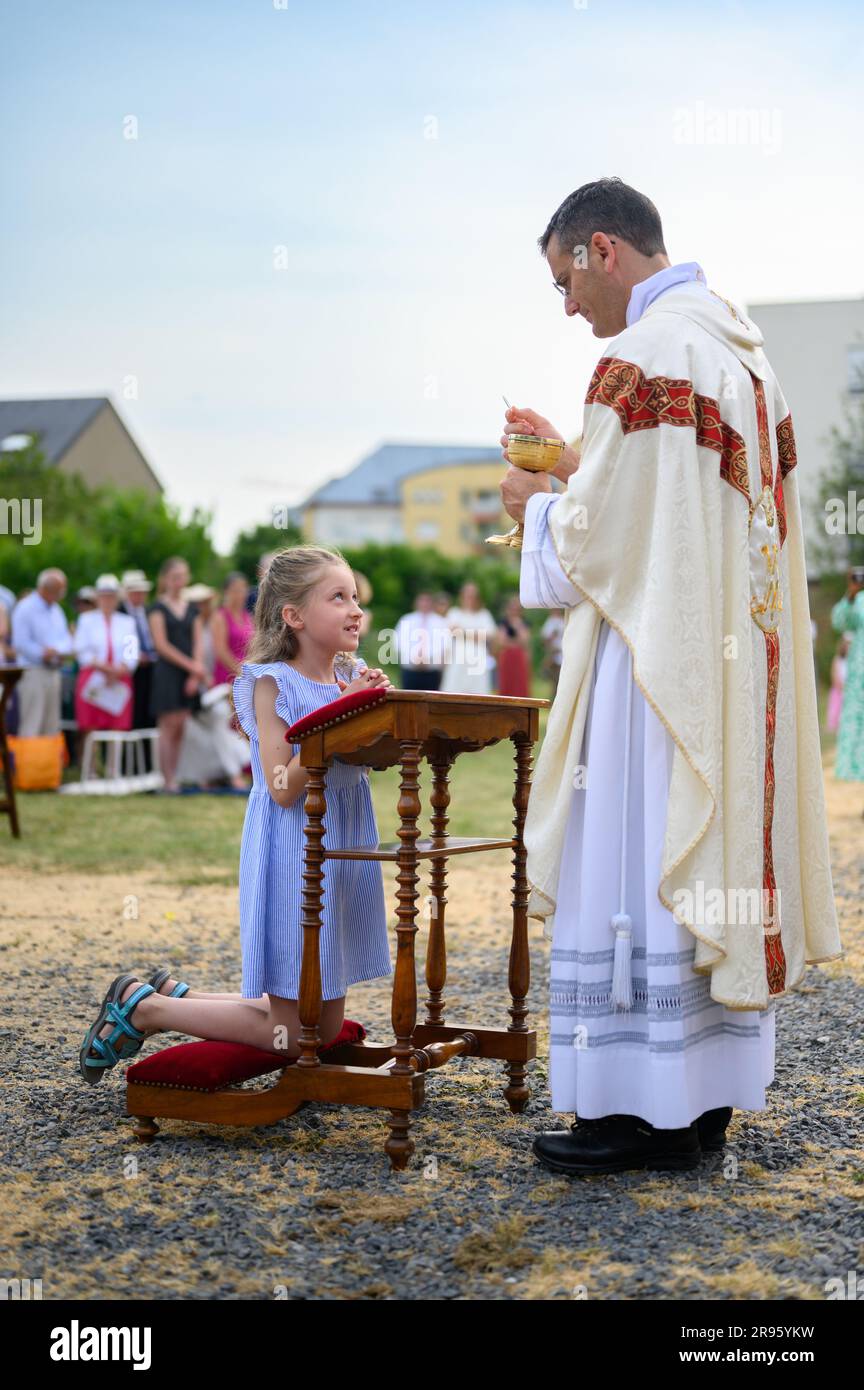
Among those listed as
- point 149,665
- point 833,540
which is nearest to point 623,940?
point 149,665

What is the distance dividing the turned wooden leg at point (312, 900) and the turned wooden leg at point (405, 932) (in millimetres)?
221

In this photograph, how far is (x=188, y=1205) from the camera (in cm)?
341

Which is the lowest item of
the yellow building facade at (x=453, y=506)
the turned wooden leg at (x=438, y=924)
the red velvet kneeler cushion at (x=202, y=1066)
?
the red velvet kneeler cushion at (x=202, y=1066)

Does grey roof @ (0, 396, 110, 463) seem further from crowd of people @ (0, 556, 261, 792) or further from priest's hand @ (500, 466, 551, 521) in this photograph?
priest's hand @ (500, 466, 551, 521)

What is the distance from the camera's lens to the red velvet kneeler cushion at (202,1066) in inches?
152

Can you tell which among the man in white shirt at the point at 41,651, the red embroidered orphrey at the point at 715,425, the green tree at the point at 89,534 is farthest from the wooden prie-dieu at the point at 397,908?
the man in white shirt at the point at 41,651

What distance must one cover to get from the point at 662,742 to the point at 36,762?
37.3ft

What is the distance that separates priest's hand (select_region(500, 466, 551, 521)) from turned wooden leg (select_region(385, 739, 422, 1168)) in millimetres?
725

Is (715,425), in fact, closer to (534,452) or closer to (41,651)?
(534,452)

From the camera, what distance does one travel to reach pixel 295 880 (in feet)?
12.8

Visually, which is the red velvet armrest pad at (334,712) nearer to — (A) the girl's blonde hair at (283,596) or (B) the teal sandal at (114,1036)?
(A) the girl's blonde hair at (283,596)

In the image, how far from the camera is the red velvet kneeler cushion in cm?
387

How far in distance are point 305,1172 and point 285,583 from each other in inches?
62.9

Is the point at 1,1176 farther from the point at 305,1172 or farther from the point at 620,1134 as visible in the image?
the point at 620,1134
